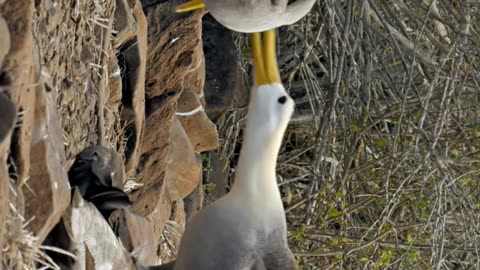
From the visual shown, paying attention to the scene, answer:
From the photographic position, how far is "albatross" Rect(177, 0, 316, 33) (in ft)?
11.2

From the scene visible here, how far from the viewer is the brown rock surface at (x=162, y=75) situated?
181 inches

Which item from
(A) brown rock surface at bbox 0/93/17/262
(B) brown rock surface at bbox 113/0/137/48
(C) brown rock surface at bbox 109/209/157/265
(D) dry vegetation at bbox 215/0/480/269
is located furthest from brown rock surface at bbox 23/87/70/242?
(D) dry vegetation at bbox 215/0/480/269

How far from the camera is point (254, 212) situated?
3.31 meters

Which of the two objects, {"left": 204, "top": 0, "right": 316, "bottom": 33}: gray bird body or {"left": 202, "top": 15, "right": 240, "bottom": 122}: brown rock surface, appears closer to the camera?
{"left": 204, "top": 0, "right": 316, "bottom": 33}: gray bird body

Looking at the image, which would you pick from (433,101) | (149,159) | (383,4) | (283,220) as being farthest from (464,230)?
(283,220)

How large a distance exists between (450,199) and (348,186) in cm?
67

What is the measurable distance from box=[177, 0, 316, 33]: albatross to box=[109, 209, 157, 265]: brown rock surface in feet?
2.22

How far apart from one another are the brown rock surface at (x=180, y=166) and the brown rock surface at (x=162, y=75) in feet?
0.84

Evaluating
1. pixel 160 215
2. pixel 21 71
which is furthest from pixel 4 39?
pixel 160 215

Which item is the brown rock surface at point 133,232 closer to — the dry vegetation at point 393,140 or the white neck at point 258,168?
the white neck at point 258,168

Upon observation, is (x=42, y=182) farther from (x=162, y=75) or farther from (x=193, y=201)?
(x=193, y=201)

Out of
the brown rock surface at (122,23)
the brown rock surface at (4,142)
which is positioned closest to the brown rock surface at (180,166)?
the brown rock surface at (122,23)

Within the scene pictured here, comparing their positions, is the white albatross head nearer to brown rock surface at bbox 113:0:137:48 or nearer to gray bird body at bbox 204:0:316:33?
gray bird body at bbox 204:0:316:33

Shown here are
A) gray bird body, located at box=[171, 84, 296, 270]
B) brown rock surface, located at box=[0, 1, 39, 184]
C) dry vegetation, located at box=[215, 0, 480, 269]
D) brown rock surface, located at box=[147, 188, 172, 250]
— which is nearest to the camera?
brown rock surface, located at box=[0, 1, 39, 184]
